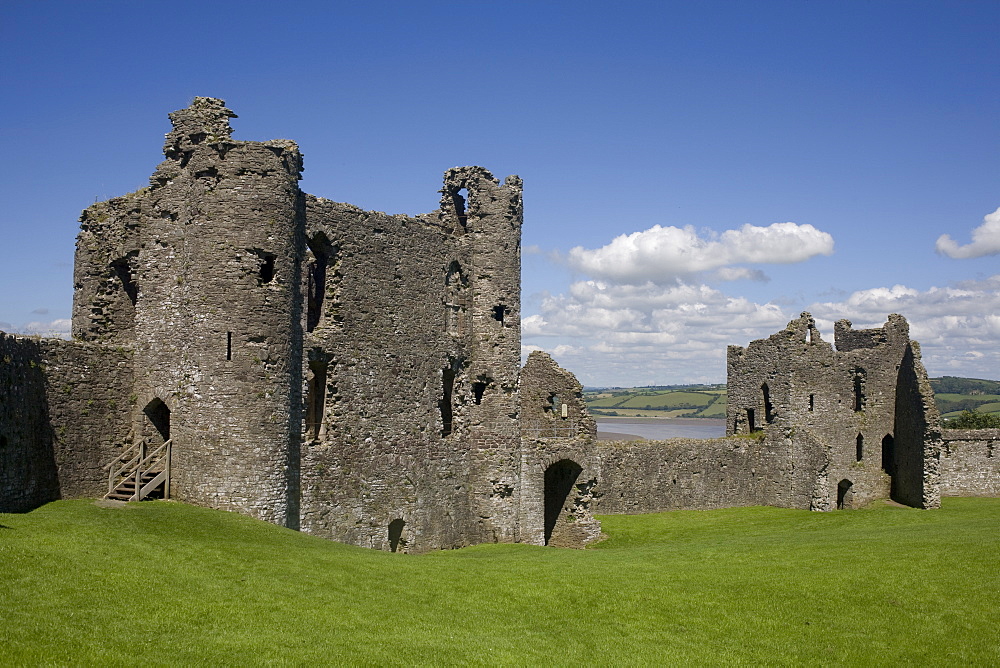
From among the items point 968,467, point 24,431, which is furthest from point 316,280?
point 968,467

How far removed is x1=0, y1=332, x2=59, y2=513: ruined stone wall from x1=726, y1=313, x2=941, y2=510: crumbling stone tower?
31.7 meters

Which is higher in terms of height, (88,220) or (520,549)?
(88,220)

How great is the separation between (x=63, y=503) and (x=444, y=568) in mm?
9169

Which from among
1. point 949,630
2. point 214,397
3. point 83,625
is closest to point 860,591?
point 949,630

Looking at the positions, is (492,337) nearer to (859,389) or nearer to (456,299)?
(456,299)

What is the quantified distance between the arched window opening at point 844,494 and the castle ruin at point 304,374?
398 inches

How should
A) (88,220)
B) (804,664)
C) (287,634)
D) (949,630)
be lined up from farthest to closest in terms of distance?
(88,220) < (949,630) < (804,664) < (287,634)

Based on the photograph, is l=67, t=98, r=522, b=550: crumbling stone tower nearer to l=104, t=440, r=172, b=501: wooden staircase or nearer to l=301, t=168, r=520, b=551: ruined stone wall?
l=301, t=168, r=520, b=551: ruined stone wall

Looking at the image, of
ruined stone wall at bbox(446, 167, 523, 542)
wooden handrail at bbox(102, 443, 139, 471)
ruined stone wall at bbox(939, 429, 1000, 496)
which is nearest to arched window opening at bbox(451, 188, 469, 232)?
ruined stone wall at bbox(446, 167, 523, 542)

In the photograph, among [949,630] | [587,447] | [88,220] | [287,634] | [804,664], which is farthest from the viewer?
[587,447]

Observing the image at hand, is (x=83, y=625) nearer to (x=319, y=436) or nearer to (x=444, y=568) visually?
A: (x=444, y=568)

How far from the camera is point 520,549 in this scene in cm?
2695

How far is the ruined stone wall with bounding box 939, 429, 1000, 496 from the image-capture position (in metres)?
42.6

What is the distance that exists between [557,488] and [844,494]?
1754 centimetres
